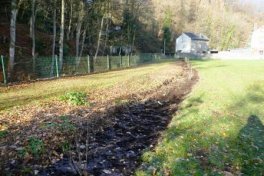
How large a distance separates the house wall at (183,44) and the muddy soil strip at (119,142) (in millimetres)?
106660

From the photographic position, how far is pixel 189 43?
395 feet

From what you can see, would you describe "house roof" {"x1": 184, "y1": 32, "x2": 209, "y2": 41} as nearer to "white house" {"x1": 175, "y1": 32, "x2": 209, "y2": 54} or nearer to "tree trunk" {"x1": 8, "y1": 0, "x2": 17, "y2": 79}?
"white house" {"x1": 175, "y1": 32, "x2": 209, "y2": 54}

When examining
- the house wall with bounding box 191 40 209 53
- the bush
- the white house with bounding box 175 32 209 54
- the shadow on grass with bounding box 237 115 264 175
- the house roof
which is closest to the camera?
the shadow on grass with bounding box 237 115 264 175

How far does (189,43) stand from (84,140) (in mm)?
114169

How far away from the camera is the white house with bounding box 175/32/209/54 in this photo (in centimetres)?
12006

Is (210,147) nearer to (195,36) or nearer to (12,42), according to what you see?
(12,42)

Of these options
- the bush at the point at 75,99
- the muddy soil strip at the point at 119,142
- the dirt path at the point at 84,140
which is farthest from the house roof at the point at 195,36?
the dirt path at the point at 84,140

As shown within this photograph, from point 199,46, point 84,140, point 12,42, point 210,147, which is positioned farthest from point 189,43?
point 84,140

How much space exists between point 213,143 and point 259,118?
4.91m

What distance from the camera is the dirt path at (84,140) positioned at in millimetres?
8070

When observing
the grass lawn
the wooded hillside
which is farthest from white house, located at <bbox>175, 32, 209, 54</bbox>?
the grass lawn

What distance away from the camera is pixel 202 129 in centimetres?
1145

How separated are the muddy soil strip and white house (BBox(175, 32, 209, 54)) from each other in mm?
106828

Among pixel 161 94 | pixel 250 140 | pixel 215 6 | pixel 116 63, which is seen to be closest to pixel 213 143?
pixel 250 140
